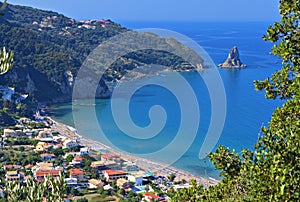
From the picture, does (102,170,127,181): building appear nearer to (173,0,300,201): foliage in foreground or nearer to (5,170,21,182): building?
(5,170,21,182): building

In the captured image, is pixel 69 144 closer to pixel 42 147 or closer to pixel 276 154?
pixel 42 147

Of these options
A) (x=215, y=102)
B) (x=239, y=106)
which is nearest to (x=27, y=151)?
(x=215, y=102)

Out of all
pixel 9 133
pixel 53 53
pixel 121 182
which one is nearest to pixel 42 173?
pixel 121 182

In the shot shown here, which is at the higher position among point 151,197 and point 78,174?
point 78,174

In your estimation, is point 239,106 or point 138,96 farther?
point 138,96

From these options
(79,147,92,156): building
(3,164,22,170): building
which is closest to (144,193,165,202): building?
(3,164,22,170): building

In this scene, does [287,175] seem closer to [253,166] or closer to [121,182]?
[253,166]
